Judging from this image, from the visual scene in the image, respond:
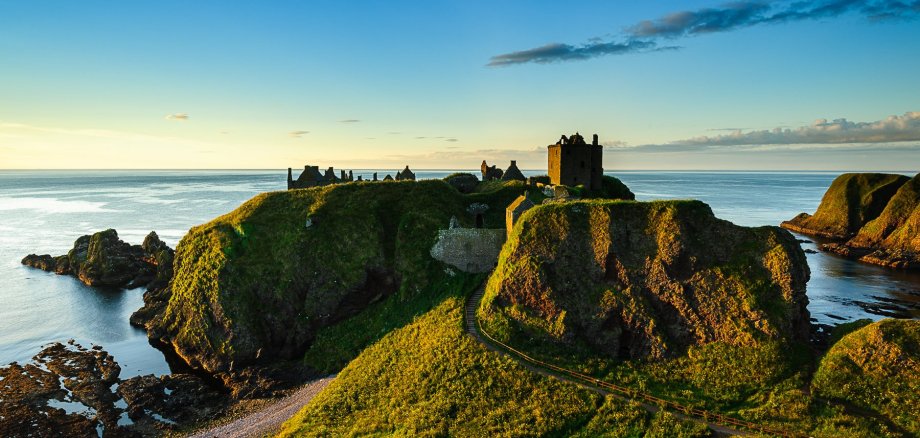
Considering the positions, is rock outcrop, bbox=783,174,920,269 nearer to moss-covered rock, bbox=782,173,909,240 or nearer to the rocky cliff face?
moss-covered rock, bbox=782,173,909,240

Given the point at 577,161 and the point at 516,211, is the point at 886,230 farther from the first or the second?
the point at 516,211

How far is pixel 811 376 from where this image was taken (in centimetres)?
3036

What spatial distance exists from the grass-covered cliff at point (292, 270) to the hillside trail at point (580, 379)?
939 centimetres

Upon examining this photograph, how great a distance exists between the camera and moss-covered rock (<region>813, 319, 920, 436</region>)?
27.5m

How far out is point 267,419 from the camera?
113 feet

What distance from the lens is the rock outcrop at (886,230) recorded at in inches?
3281

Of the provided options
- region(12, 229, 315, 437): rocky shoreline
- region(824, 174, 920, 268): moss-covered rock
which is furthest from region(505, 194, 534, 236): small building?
region(824, 174, 920, 268): moss-covered rock

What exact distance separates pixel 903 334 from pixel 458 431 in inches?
1155

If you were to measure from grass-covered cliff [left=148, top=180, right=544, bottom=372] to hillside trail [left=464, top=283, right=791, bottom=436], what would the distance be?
9.39 m

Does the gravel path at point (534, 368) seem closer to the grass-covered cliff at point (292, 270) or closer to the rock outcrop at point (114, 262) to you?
the grass-covered cliff at point (292, 270)

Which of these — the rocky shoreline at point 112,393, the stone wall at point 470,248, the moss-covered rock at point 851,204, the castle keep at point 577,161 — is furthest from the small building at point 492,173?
the moss-covered rock at point 851,204

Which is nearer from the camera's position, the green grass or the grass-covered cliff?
the green grass

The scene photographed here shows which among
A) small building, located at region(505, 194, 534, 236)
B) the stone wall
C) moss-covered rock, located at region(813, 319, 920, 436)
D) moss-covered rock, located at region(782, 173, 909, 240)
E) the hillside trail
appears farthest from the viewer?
moss-covered rock, located at region(782, 173, 909, 240)

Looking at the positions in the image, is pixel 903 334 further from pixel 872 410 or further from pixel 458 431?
pixel 458 431
